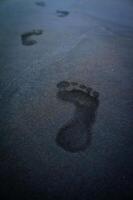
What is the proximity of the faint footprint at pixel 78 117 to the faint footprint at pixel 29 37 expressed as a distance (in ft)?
4.09

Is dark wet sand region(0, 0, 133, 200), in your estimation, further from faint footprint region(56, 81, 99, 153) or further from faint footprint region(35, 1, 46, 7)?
faint footprint region(35, 1, 46, 7)

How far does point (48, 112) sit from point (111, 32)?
2.25 metres

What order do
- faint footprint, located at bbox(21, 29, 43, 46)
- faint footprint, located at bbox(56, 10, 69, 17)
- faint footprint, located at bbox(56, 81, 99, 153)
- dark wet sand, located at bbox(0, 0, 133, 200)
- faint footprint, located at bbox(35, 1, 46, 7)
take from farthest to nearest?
faint footprint, located at bbox(35, 1, 46, 7) → faint footprint, located at bbox(56, 10, 69, 17) → faint footprint, located at bbox(21, 29, 43, 46) → faint footprint, located at bbox(56, 81, 99, 153) → dark wet sand, located at bbox(0, 0, 133, 200)

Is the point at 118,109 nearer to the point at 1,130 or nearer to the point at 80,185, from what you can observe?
the point at 80,185

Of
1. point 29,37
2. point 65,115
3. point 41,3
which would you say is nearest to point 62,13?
point 41,3

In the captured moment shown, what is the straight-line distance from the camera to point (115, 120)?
5.55ft

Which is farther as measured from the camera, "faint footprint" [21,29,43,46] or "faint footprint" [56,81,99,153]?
"faint footprint" [21,29,43,46]

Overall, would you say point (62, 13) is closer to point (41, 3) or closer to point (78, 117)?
point (41, 3)

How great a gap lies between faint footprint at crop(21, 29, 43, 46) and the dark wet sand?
0.25 ft

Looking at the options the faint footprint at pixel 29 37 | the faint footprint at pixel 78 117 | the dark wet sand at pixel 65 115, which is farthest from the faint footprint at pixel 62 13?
the faint footprint at pixel 78 117

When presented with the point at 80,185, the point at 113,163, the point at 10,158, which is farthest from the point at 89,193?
the point at 10,158

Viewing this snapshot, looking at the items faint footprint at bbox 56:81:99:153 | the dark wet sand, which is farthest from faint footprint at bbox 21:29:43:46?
faint footprint at bbox 56:81:99:153

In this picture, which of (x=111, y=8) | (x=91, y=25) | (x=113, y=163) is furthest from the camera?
(x=111, y=8)

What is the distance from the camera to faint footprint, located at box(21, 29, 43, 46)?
2.92 m
